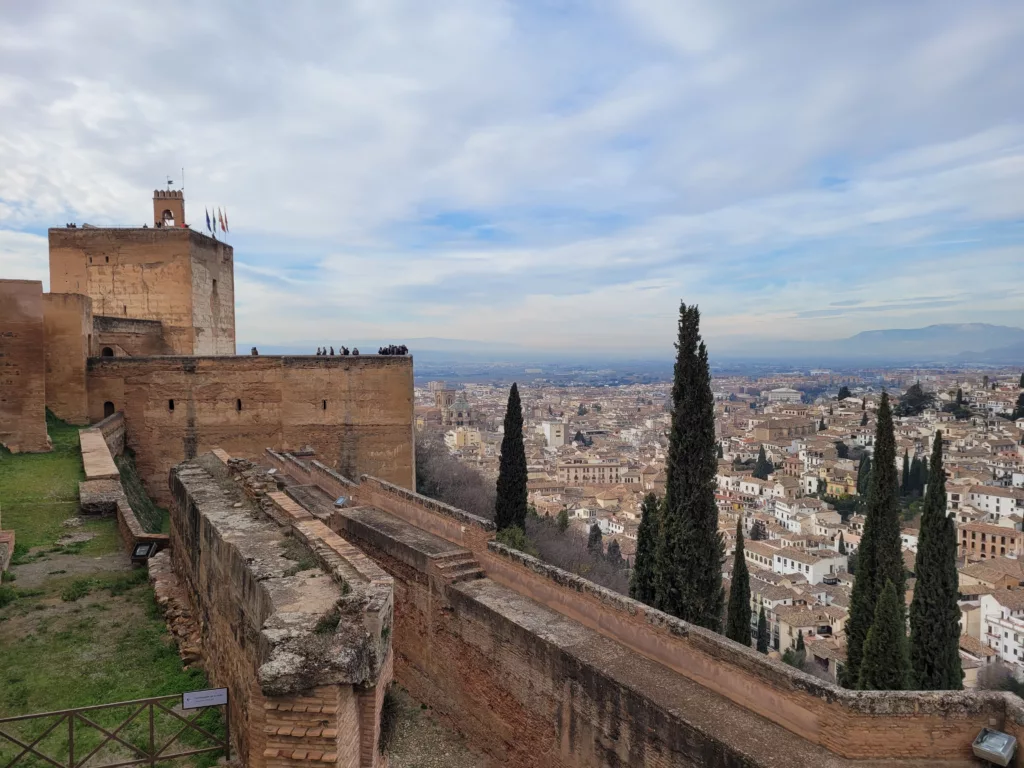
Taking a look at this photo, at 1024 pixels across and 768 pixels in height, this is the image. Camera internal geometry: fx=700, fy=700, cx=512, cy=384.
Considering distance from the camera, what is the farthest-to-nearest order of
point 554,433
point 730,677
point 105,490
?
point 554,433, point 105,490, point 730,677

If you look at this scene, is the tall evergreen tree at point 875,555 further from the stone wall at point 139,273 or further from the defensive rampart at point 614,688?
the stone wall at point 139,273

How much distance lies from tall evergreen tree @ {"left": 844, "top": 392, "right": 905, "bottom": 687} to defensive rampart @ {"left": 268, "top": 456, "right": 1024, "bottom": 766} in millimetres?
9258

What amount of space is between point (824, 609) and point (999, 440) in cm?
5101

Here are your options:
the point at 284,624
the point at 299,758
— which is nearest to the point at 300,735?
the point at 299,758

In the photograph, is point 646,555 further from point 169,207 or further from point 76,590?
point 169,207

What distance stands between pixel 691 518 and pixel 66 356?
1434cm

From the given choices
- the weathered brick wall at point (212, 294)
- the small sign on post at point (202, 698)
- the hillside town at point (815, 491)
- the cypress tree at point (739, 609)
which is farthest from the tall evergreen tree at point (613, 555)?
the small sign on post at point (202, 698)

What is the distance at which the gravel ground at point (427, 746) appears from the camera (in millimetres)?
7648

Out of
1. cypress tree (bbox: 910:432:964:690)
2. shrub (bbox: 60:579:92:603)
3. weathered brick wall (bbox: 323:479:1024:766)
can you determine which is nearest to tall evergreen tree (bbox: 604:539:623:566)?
A: cypress tree (bbox: 910:432:964:690)

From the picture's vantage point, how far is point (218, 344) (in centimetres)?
2405

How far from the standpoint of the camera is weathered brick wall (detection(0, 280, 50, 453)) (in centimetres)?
1439

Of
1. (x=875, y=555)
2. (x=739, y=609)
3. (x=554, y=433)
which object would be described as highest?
(x=875, y=555)

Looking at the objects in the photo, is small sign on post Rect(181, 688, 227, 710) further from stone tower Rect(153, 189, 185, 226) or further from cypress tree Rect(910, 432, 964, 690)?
stone tower Rect(153, 189, 185, 226)

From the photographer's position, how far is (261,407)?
59.2 feet
